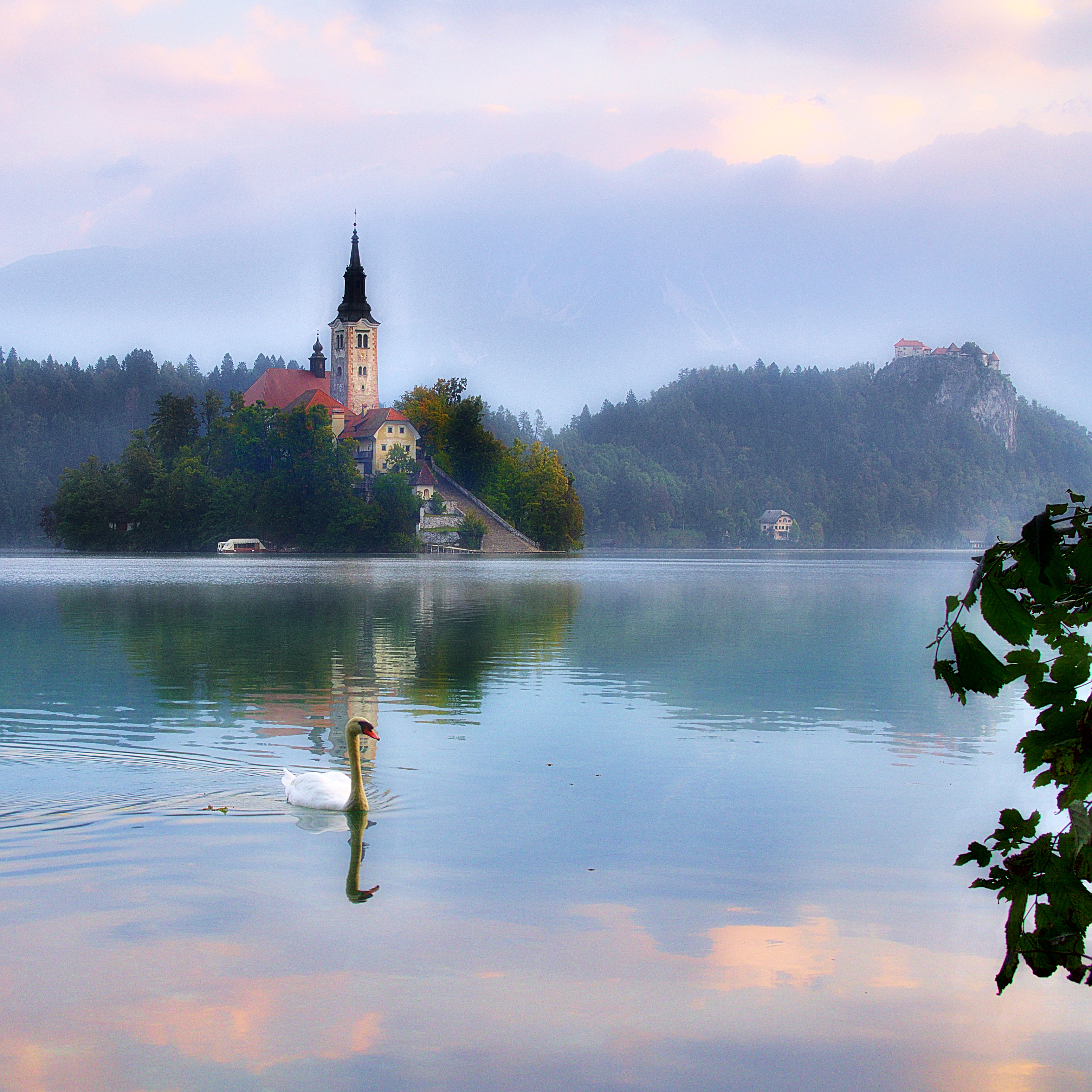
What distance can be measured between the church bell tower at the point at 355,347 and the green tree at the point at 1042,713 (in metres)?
140

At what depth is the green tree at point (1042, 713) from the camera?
2.54 m

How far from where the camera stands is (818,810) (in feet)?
37.9

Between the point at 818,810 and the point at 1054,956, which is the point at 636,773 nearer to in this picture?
the point at 818,810

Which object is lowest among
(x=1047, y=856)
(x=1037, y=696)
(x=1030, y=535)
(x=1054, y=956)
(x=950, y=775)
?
(x=950, y=775)

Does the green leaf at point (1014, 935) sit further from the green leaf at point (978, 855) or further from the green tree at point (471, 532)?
the green tree at point (471, 532)

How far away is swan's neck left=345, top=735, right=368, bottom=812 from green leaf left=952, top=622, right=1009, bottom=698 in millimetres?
8864

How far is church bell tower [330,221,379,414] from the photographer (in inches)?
5571

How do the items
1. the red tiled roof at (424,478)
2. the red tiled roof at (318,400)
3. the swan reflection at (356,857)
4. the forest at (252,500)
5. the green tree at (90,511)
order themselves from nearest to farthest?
the swan reflection at (356,857) < the forest at (252,500) < the green tree at (90,511) < the red tiled roof at (424,478) < the red tiled roof at (318,400)

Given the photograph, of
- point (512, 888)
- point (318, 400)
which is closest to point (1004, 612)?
point (512, 888)

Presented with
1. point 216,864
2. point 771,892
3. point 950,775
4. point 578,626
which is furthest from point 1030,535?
point 578,626

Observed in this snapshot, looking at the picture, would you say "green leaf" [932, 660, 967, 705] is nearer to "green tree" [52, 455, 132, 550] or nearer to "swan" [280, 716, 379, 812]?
"swan" [280, 716, 379, 812]

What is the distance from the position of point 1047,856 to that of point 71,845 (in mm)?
8711

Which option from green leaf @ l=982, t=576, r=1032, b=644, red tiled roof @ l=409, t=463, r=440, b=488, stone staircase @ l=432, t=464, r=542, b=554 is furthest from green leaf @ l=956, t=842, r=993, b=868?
red tiled roof @ l=409, t=463, r=440, b=488

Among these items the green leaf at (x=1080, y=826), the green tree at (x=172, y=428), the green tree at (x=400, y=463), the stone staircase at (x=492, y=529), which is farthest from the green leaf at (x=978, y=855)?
the green tree at (x=172, y=428)
